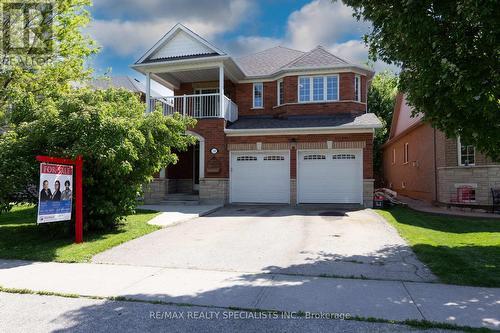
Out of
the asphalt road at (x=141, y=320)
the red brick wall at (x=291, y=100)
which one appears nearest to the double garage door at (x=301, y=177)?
the red brick wall at (x=291, y=100)

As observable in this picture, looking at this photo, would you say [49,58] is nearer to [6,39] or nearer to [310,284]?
[6,39]

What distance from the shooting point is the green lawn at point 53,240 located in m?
7.48

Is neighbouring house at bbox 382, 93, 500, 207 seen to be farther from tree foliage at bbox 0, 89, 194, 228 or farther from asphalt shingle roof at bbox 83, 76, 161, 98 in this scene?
asphalt shingle roof at bbox 83, 76, 161, 98

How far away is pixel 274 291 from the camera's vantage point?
5.29 meters

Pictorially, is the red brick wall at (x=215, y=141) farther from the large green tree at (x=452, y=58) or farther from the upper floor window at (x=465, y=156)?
the large green tree at (x=452, y=58)

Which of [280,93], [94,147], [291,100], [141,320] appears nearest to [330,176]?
[291,100]

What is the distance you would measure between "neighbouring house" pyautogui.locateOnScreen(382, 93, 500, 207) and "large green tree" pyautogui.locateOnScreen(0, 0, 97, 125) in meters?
Result: 13.5

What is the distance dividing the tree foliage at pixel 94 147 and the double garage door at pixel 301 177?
724 cm

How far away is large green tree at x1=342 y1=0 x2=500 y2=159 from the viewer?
5680 millimetres

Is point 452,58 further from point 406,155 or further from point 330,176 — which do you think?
point 406,155

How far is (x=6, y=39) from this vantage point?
47.1ft

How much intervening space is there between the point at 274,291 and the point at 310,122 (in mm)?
12635

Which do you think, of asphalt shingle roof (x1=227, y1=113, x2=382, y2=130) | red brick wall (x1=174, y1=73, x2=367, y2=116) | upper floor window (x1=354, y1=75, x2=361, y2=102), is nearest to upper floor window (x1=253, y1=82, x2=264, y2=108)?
red brick wall (x1=174, y1=73, x2=367, y2=116)

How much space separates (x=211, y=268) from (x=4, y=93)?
11.8 m
